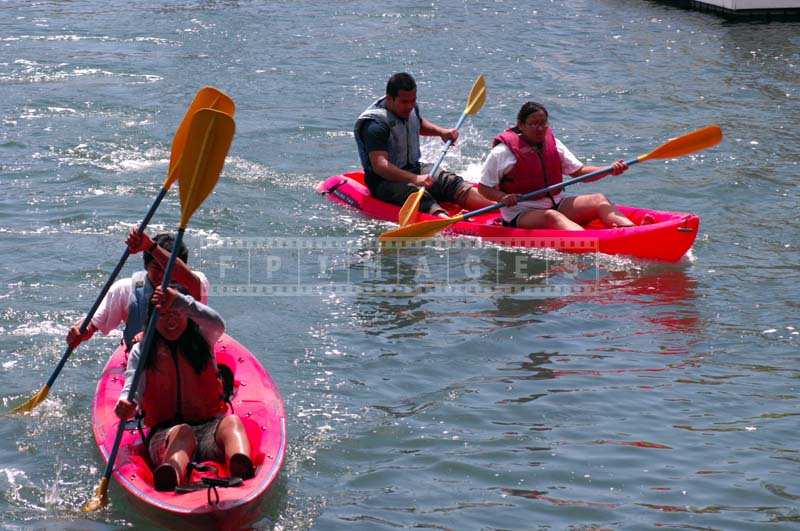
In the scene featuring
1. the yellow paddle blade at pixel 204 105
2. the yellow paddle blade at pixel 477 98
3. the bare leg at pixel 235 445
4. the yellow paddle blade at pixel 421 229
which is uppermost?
the yellow paddle blade at pixel 204 105

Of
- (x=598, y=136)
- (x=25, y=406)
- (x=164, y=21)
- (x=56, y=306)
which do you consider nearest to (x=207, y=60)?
(x=164, y=21)

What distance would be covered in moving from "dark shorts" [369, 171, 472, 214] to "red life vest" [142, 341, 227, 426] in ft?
13.1

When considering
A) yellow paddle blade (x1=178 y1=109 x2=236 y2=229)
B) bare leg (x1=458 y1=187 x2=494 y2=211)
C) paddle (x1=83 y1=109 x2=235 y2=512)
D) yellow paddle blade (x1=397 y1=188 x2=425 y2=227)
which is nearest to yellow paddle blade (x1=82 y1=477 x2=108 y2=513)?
paddle (x1=83 y1=109 x2=235 y2=512)

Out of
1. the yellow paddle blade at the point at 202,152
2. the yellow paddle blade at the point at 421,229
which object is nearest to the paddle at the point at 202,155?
the yellow paddle blade at the point at 202,152

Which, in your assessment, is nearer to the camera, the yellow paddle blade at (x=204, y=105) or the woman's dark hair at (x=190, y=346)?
the woman's dark hair at (x=190, y=346)

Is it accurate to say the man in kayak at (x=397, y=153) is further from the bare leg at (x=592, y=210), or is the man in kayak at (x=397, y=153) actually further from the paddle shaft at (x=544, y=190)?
the bare leg at (x=592, y=210)

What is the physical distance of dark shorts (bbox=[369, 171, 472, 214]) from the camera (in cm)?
893

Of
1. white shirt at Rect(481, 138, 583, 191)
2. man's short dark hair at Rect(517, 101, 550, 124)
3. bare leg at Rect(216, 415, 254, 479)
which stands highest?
man's short dark hair at Rect(517, 101, 550, 124)

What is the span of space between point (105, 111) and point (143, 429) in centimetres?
752

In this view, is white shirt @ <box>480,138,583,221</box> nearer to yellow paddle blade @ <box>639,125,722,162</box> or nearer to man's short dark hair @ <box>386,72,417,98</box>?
yellow paddle blade @ <box>639,125,722,162</box>

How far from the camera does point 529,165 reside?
8289mm

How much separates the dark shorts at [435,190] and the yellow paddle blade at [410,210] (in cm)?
29

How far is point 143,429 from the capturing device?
204 inches

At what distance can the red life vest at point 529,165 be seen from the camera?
827 centimetres
